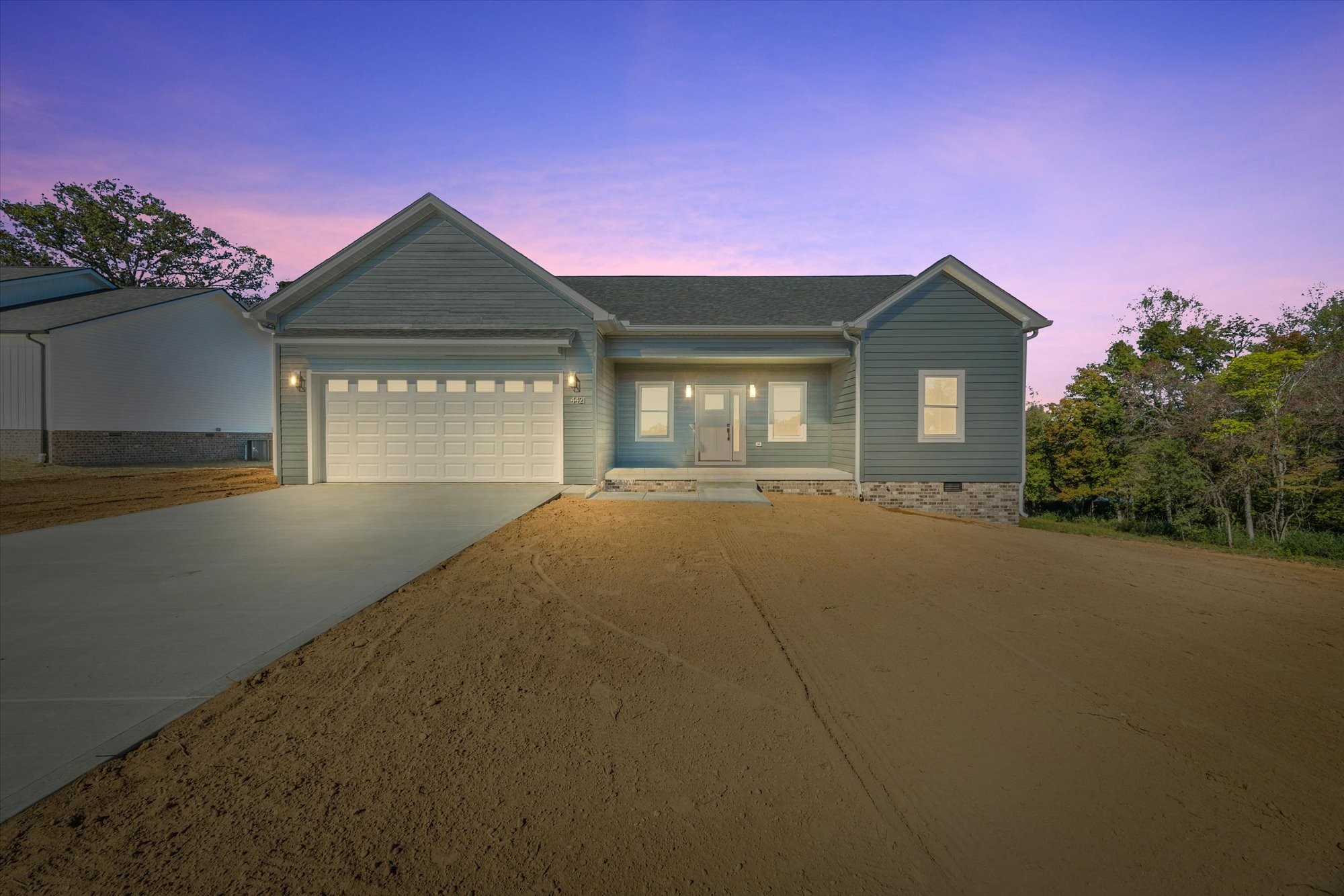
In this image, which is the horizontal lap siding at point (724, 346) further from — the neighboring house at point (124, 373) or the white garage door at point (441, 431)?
the neighboring house at point (124, 373)

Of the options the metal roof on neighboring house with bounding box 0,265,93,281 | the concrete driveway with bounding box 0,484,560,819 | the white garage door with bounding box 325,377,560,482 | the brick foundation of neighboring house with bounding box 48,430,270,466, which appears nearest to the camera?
the concrete driveway with bounding box 0,484,560,819

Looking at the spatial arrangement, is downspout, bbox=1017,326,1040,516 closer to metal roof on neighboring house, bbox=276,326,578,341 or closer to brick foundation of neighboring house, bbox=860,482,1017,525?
brick foundation of neighboring house, bbox=860,482,1017,525

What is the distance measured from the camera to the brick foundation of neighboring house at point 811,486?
39.2ft

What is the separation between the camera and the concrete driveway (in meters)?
2.60

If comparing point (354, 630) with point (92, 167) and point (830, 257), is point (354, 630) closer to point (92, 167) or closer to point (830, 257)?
point (830, 257)

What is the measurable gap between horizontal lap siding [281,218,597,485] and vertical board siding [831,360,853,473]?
18.2 ft

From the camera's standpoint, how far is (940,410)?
11.8 meters

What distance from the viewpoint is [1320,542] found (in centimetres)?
1354

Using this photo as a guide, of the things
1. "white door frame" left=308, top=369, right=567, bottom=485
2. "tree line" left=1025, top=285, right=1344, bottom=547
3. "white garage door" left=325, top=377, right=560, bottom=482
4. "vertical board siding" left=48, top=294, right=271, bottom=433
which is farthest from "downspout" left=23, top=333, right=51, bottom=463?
"tree line" left=1025, top=285, right=1344, bottom=547

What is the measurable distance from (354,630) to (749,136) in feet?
48.4

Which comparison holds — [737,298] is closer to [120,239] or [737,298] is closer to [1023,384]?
[1023,384]

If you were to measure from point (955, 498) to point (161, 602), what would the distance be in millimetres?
12399

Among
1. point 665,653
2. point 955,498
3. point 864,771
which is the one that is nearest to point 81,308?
point 665,653

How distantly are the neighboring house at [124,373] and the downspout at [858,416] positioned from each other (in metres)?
14.5
